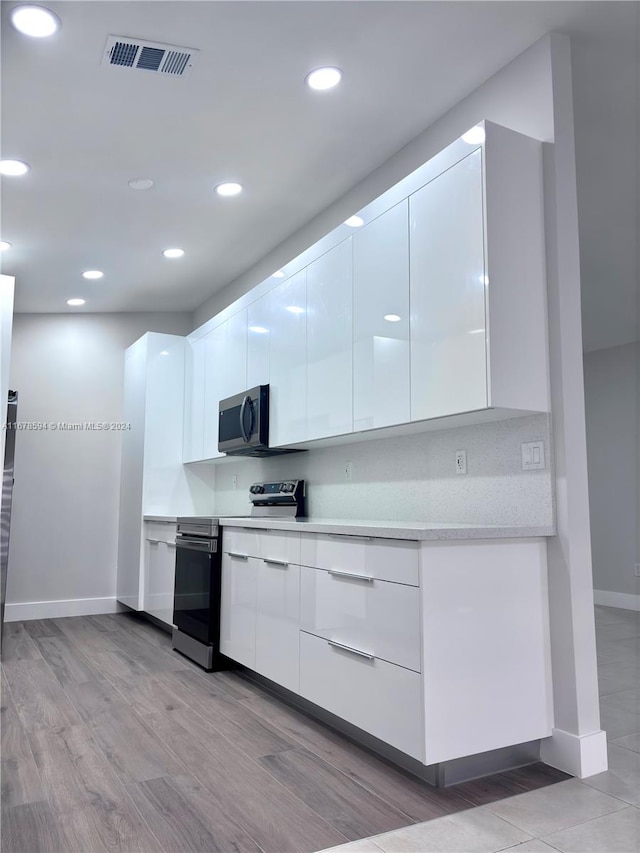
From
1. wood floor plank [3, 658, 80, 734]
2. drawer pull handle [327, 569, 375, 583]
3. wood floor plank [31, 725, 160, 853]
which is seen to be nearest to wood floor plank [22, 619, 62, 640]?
wood floor plank [3, 658, 80, 734]

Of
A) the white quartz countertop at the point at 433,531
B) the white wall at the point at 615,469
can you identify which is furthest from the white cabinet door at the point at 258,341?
the white wall at the point at 615,469

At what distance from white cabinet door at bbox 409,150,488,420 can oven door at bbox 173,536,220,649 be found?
1.74 m

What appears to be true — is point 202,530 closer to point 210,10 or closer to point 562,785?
point 562,785

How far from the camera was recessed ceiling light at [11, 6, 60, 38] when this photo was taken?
91.1 inches

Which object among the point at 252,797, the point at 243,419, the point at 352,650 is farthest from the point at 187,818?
Answer: the point at 243,419

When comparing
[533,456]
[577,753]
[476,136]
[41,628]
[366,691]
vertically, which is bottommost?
[41,628]

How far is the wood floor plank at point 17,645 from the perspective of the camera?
164 inches

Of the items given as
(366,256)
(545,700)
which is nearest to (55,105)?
(366,256)

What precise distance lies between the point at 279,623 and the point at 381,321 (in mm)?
1465

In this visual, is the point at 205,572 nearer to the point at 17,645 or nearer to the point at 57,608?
the point at 17,645

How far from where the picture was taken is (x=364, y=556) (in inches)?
96.5

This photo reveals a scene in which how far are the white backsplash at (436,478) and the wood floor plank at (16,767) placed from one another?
186 centimetres

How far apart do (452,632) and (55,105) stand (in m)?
2.72

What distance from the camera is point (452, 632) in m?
2.18
